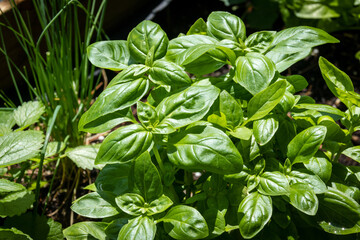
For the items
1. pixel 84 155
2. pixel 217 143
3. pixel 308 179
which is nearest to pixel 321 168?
pixel 308 179

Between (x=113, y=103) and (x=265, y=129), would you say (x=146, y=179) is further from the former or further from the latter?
(x=265, y=129)

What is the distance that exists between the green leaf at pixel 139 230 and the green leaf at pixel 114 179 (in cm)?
11

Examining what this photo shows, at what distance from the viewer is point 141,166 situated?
0.85 meters

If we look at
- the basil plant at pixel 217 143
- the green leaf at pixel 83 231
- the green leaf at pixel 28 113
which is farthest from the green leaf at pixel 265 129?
the green leaf at pixel 28 113

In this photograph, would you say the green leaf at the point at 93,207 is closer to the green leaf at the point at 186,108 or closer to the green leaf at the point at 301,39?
the green leaf at the point at 186,108

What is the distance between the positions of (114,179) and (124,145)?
157 millimetres

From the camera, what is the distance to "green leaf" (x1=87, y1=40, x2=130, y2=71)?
3.14 ft

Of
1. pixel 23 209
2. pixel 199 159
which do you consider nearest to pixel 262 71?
pixel 199 159

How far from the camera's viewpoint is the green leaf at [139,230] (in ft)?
2.64

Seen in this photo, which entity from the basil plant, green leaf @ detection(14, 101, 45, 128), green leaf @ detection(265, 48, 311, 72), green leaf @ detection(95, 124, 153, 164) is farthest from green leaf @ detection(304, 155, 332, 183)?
green leaf @ detection(14, 101, 45, 128)

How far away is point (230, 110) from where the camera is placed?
2.96 feet

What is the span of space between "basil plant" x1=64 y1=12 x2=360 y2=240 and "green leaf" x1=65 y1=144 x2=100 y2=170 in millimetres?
295

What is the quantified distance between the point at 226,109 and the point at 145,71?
0.68 ft

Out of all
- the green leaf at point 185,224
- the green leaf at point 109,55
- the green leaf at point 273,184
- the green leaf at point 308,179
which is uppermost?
the green leaf at point 109,55
